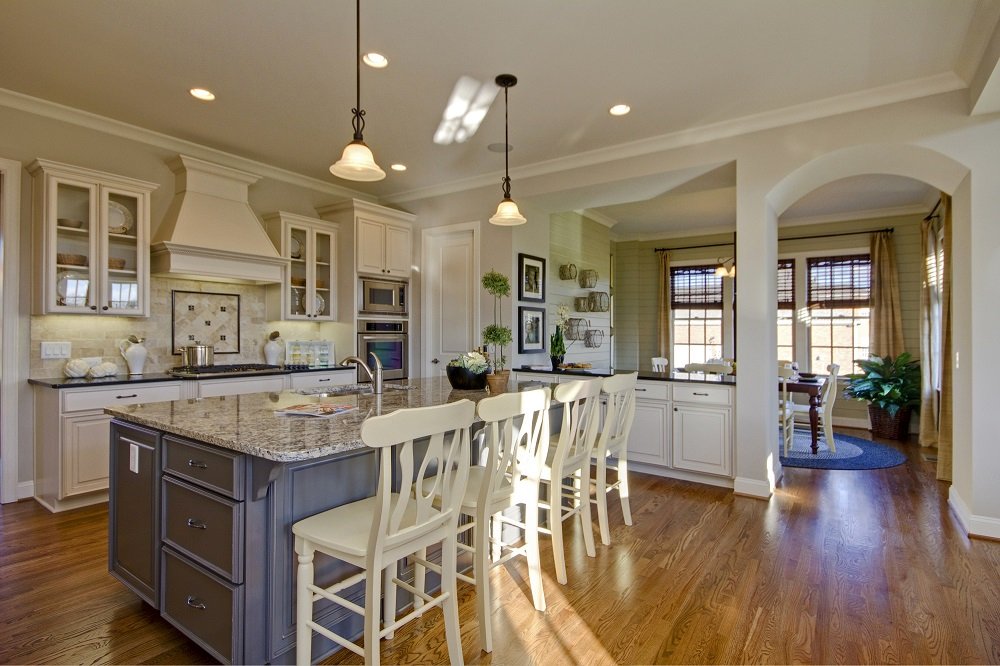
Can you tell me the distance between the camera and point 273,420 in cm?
213

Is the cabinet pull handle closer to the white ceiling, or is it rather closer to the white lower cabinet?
the white lower cabinet

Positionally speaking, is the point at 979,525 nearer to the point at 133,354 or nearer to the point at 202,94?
the point at 202,94

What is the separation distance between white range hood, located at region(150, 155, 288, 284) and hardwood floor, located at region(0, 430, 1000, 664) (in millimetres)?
1949

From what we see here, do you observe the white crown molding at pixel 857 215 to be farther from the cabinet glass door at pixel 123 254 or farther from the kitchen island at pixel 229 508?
the cabinet glass door at pixel 123 254

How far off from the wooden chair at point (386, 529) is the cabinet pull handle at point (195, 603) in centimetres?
39

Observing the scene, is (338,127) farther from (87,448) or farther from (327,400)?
(87,448)

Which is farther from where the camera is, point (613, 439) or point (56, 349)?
point (56, 349)

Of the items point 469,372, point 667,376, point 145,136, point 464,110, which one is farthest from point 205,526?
point 145,136

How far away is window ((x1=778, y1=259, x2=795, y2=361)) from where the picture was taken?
7391 millimetres

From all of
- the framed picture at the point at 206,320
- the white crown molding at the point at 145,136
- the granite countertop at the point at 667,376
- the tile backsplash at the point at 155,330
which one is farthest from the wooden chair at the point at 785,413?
the framed picture at the point at 206,320

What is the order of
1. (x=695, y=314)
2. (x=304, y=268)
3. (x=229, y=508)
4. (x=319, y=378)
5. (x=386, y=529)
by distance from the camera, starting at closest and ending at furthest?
(x=386, y=529) < (x=229, y=508) < (x=319, y=378) < (x=304, y=268) < (x=695, y=314)

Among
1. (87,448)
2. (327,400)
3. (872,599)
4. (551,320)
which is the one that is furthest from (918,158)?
(87,448)

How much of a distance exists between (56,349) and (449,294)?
11.0ft

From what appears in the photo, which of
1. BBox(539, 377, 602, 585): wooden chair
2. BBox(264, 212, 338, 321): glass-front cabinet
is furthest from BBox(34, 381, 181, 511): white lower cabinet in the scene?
BBox(539, 377, 602, 585): wooden chair
